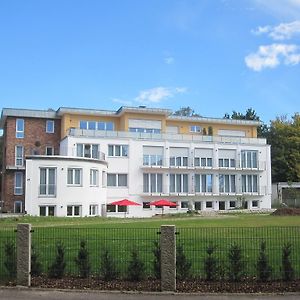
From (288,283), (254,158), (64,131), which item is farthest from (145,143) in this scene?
(288,283)

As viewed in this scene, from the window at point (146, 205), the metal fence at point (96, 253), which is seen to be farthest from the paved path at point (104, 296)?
the window at point (146, 205)

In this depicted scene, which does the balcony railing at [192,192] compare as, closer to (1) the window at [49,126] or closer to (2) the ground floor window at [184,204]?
(2) the ground floor window at [184,204]

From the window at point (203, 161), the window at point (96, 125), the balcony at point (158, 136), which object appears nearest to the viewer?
A: the balcony at point (158, 136)

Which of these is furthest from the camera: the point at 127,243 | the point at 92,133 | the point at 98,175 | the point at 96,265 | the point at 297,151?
the point at 297,151

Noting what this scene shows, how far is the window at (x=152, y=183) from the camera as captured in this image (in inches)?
2261

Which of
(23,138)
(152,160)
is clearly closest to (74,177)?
(152,160)

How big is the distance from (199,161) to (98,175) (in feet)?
53.8

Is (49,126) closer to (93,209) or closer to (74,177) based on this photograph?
(93,209)

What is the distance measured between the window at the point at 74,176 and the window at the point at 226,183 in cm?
2128

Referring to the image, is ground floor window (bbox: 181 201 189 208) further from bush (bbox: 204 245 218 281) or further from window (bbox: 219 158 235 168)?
bush (bbox: 204 245 218 281)

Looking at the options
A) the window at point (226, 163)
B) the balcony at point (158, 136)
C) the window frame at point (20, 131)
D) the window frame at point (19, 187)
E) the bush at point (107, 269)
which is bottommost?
the bush at point (107, 269)

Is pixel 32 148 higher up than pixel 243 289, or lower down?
higher up

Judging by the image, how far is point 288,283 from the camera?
1018cm

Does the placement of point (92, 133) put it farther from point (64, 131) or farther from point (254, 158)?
point (254, 158)
